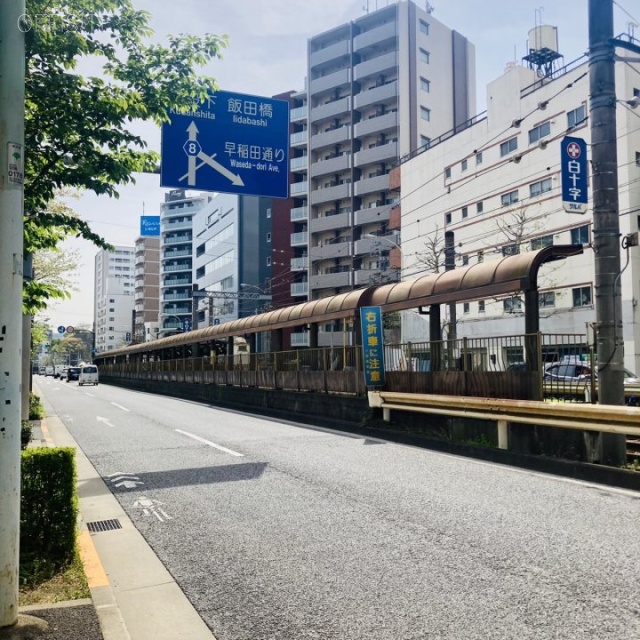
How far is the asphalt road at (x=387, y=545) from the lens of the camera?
3.64m

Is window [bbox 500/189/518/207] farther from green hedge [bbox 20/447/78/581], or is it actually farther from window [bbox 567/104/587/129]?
green hedge [bbox 20/447/78/581]

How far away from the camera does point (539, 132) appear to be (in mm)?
38125

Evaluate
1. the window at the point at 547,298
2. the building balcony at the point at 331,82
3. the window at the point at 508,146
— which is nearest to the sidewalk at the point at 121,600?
Answer: the window at the point at 547,298

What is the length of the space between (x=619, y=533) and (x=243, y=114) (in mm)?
10959

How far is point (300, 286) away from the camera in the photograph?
2490 inches

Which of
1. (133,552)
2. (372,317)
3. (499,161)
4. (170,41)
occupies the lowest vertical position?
(133,552)

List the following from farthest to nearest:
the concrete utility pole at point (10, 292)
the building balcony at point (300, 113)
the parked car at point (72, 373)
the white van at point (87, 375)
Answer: the parked car at point (72, 373)
the building balcony at point (300, 113)
the white van at point (87, 375)
the concrete utility pole at point (10, 292)

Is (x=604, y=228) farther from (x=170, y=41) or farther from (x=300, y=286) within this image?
(x=300, y=286)

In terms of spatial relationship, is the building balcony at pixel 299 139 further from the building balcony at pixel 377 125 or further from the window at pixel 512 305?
the window at pixel 512 305

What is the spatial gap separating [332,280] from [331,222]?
6133mm

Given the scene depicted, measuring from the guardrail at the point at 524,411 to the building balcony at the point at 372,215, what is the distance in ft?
147

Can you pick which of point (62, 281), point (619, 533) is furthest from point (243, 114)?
point (62, 281)

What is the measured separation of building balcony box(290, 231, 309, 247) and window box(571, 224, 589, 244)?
33.6 m

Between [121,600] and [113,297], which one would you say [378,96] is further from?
[113,297]
